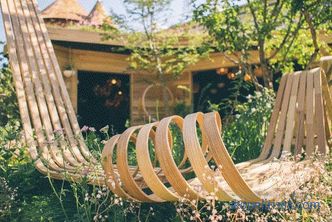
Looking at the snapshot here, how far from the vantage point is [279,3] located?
5297 mm

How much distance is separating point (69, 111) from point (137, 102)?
575 centimetres

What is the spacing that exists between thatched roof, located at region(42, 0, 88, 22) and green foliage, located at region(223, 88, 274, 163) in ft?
20.7

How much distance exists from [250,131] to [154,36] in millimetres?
4659

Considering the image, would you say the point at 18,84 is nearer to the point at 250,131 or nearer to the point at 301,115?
the point at 250,131

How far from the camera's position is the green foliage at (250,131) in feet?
10.3

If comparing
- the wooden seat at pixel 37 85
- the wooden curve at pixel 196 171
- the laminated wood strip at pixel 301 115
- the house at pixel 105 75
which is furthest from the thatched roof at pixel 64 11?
the wooden curve at pixel 196 171

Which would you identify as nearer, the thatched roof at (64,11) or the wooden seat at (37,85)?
the wooden seat at (37,85)

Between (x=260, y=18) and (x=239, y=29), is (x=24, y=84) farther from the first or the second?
(x=260, y=18)

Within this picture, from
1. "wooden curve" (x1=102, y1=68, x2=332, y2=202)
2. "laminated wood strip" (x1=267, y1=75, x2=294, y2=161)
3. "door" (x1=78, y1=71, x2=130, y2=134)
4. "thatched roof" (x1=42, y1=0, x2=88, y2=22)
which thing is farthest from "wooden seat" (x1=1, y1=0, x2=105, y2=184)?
"door" (x1=78, y1=71, x2=130, y2=134)

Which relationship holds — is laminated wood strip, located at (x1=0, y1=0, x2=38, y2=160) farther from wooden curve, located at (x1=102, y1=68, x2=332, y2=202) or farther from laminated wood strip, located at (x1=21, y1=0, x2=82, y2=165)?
wooden curve, located at (x1=102, y1=68, x2=332, y2=202)

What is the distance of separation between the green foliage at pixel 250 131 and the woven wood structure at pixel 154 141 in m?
0.20

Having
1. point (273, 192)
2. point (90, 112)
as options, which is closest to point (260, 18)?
point (273, 192)

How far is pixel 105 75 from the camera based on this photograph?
420 inches

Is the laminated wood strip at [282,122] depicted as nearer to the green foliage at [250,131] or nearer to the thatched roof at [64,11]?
the green foliage at [250,131]
